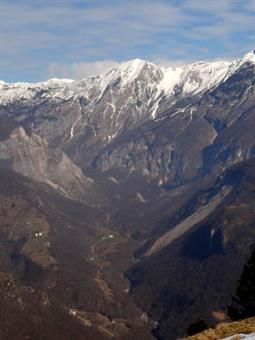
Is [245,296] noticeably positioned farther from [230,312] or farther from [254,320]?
[254,320]

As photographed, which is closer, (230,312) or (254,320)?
(254,320)

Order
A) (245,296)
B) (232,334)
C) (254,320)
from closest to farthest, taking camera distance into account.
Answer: (232,334), (254,320), (245,296)

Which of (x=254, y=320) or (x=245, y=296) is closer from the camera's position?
(x=254, y=320)

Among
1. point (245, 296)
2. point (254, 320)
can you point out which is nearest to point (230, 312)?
point (245, 296)

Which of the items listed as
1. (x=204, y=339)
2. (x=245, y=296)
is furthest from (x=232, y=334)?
(x=245, y=296)

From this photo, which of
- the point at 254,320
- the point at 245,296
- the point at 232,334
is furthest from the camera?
the point at 245,296

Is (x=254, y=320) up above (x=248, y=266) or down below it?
below

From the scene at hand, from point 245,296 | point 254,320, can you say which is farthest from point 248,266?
point 254,320

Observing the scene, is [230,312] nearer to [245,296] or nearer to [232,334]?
[245,296]

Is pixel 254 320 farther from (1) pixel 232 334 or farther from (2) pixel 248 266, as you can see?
(2) pixel 248 266
